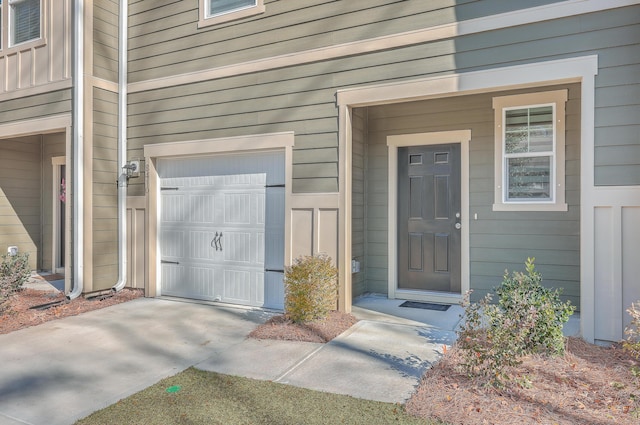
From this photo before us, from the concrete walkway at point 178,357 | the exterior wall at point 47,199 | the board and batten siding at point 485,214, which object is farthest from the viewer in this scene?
the exterior wall at point 47,199

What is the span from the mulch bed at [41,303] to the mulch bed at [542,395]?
14.2ft

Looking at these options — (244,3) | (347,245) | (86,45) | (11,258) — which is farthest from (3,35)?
(347,245)

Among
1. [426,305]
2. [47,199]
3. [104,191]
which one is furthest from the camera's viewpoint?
[47,199]

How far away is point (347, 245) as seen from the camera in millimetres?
4922

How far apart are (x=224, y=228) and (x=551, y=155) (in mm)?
4045

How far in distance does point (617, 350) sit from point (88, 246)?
6.00 m

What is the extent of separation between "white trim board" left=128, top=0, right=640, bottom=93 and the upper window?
2164 mm

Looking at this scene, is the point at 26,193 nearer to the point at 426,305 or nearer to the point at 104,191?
the point at 104,191

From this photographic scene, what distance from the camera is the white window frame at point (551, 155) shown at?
4930 millimetres

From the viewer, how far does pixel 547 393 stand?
292 centimetres

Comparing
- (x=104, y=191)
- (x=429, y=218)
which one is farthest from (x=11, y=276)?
(x=429, y=218)

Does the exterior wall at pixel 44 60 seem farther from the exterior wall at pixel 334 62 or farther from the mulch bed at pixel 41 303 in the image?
the mulch bed at pixel 41 303

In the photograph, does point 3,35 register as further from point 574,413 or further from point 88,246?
point 574,413

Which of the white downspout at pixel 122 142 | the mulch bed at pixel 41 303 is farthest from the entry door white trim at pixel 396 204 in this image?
the white downspout at pixel 122 142
